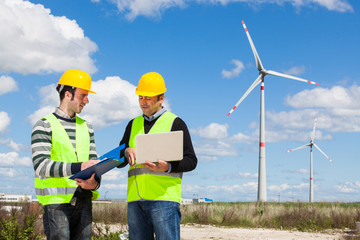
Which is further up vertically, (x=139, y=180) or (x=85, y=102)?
(x=85, y=102)

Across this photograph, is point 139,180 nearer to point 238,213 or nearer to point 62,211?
point 62,211

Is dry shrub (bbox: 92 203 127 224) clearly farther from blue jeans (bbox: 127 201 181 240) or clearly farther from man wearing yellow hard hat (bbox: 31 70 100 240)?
man wearing yellow hard hat (bbox: 31 70 100 240)

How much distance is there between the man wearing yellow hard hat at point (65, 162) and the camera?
3.76 m

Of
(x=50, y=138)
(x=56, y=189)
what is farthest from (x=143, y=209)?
(x=50, y=138)

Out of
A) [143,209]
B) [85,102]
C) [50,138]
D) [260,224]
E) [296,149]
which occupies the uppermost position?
[296,149]

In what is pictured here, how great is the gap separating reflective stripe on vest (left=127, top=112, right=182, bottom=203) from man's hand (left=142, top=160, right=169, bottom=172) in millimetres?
131

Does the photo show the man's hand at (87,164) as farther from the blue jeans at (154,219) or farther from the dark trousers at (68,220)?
the blue jeans at (154,219)

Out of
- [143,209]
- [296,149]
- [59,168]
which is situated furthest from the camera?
[296,149]

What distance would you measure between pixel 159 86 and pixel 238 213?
1525 centimetres

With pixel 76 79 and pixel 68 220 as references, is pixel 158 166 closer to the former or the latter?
pixel 68 220

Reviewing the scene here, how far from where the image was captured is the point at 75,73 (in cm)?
411

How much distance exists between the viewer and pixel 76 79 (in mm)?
4082

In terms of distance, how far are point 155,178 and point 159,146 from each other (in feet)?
1.28

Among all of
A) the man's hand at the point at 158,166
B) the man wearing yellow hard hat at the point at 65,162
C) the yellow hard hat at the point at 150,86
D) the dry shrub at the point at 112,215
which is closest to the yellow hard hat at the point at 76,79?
the man wearing yellow hard hat at the point at 65,162
